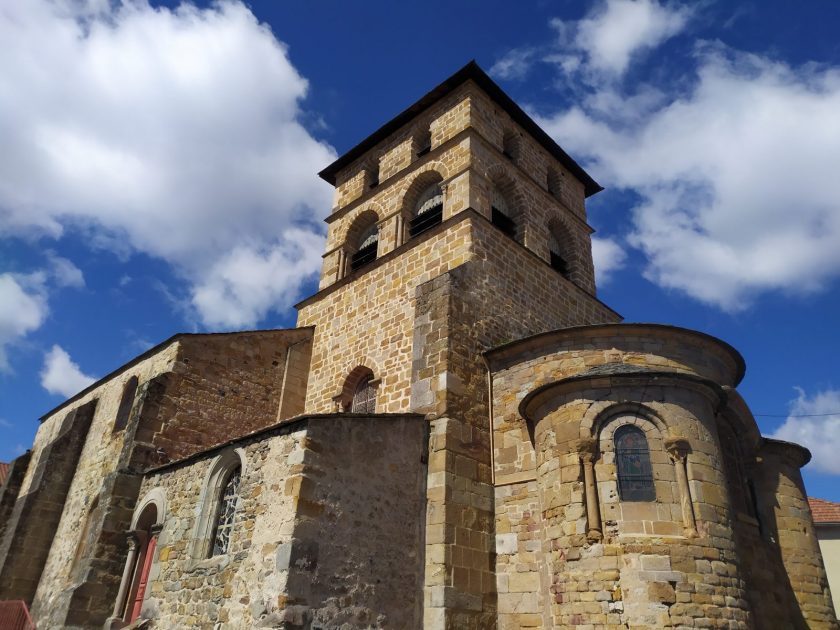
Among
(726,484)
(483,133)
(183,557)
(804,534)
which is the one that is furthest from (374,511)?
(483,133)

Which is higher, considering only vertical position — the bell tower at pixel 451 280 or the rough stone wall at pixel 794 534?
the bell tower at pixel 451 280

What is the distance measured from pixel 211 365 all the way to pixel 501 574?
7500 mm

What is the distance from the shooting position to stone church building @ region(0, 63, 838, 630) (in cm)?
827

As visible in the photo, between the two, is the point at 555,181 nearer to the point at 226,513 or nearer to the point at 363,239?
the point at 363,239

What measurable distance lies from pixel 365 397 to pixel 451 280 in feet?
10.1

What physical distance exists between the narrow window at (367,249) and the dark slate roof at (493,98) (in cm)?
295

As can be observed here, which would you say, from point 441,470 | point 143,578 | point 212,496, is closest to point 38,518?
point 143,578

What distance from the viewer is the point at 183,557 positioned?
30.7 ft

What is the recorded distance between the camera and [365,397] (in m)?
12.6

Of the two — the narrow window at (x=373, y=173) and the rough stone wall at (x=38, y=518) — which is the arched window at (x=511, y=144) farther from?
the rough stone wall at (x=38, y=518)

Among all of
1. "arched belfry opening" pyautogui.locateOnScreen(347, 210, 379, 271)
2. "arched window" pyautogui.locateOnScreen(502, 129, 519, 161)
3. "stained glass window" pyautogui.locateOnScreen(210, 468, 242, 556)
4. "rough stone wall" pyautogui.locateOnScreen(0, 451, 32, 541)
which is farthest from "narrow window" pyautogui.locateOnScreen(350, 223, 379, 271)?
"rough stone wall" pyautogui.locateOnScreen(0, 451, 32, 541)

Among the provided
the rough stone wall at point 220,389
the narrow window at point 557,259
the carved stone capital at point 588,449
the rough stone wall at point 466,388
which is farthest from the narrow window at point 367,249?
the carved stone capital at point 588,449

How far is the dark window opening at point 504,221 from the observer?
14.8m

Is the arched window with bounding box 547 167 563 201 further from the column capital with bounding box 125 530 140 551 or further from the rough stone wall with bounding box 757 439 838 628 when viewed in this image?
the column capital with bounding box 125 530 140 551
